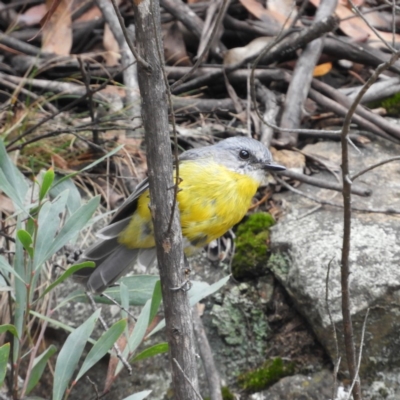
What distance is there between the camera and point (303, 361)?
156 inches

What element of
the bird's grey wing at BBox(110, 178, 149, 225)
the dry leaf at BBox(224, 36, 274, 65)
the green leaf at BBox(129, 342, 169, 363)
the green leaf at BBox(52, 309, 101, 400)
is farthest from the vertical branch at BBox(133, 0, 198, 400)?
the dry leaf at BBox(224, 36, 274, 65)

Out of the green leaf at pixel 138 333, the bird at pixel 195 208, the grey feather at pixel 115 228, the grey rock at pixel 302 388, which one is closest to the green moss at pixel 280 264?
the bird at pixel 195 208

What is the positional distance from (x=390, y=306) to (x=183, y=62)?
282 cm

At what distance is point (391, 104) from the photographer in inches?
209

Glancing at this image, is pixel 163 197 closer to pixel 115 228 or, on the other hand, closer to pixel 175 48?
pixel 115 228

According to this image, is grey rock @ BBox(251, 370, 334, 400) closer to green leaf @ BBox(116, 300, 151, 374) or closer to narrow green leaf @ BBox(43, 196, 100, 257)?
green leaf @ BBox(116, 300, 151, 374)

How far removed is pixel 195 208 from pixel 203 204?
0.16 ft

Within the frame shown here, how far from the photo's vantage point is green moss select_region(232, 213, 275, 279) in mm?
4277

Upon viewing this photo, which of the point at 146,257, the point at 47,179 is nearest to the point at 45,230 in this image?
the point at 47,179

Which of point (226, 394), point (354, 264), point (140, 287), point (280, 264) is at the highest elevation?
point (140, 287)

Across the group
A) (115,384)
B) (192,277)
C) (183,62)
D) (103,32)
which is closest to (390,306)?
(192,277)

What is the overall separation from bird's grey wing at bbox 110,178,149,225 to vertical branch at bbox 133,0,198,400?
138 centimetres

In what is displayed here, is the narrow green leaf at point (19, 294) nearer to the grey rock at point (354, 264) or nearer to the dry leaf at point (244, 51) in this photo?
the grey rock at point (354, 264)

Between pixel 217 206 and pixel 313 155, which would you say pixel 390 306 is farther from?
pixel 313 155
